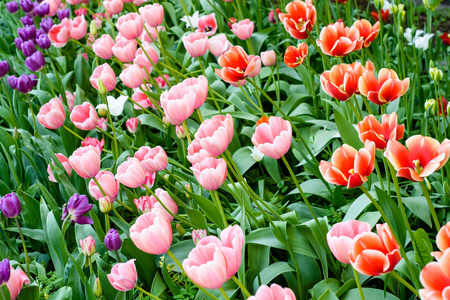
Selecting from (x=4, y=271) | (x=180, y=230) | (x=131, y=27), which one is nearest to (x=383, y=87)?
(x=180, y=230)

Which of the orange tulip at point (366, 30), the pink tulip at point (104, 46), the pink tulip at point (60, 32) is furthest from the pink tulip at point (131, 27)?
the orange tulip at point (366, 30)

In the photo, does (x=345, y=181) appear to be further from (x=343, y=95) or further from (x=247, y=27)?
(x=247, y=27)

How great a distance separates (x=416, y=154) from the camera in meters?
0.89

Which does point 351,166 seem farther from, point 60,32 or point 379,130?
point 60,32

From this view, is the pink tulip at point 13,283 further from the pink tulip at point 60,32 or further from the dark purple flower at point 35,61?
the pink tulip at point 60,32

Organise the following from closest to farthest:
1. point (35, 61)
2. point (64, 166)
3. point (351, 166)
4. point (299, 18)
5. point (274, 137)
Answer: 1. point (351, 166)
2. point (274, 137)
3. point (299, 18)
4. point (64, 166)
5. point (35, 61)

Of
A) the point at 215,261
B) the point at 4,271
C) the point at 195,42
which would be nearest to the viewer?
the point at 215,261

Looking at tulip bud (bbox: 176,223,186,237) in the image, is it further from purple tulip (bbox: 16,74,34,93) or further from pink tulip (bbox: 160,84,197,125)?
purple tulip (bbox: 16,74,34,93)

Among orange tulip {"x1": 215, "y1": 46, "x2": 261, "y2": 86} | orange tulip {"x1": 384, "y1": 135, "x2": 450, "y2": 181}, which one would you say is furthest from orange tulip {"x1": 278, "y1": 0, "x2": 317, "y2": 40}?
orange tulip {"x1": 384, "y1": 135, "x2": 450, "y2": 181}

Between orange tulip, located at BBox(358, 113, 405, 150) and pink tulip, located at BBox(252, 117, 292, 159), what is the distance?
18 cm

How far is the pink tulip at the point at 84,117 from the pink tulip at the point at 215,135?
2.26ft

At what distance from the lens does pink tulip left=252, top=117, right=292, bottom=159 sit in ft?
3.71

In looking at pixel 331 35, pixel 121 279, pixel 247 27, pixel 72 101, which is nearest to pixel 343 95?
pixel 331 35

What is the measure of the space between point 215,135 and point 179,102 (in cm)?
21
